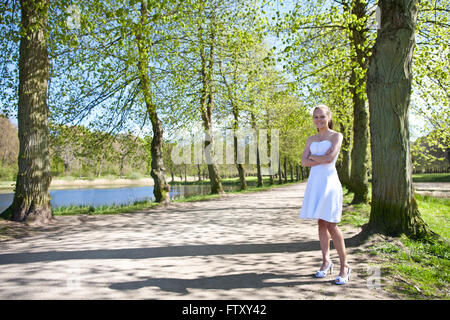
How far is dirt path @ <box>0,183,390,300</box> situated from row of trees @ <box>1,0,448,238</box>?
1.83 m

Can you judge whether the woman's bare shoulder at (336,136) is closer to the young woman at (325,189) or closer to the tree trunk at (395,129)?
the young woman at (325,189)

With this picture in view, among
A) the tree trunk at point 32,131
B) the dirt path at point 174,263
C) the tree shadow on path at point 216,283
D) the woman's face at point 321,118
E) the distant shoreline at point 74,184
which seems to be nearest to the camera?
the dirt path at point 174,263

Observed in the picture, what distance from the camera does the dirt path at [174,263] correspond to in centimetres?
370

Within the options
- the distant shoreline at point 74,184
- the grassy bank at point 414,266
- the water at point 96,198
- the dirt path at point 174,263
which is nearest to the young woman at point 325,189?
the dirt path at point 174,263

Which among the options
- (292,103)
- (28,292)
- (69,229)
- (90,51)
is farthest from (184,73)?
(292,103)

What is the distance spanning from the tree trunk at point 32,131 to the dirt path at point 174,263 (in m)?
0.94

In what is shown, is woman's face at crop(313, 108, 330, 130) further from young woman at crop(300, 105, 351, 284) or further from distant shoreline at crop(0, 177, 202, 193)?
distant shoreline at crop(0, 177, 202, 193)

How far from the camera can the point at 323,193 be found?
4.02 meters

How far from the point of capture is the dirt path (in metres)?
3.70

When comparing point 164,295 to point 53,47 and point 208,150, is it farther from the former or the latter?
point 208,150

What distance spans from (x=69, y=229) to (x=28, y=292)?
188 inches

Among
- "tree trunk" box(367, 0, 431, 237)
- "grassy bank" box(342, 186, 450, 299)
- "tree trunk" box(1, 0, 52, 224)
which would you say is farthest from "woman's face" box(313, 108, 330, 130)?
"tree trunk" box(1, 0, 52, 224)

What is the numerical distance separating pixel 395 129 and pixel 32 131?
9246 mm

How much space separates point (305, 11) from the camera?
35.1 feet
